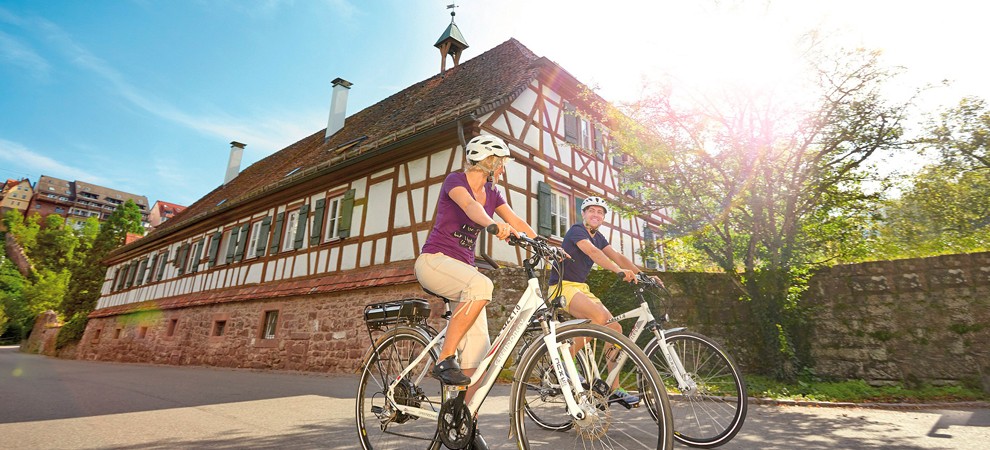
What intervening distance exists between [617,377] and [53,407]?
566 centimetres

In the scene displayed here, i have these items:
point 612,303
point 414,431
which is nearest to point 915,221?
point 612,303

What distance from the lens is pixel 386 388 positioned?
2.78 metres

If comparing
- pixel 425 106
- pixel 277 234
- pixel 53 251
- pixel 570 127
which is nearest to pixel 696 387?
pixel 570 127

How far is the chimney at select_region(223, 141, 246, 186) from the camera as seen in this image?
23.8m

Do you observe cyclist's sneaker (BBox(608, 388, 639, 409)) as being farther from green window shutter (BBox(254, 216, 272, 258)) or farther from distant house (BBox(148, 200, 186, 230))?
distant house (BBox(148, 200, 186, 230))

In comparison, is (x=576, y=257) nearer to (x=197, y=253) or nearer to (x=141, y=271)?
(x=197, y=253)

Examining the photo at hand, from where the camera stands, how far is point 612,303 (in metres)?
8.19

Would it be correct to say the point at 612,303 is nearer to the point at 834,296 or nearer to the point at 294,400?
the point at 834,296

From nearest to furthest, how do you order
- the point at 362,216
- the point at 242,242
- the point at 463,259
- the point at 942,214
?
1. the point at 463,259
2. the point at 362,216
3. the point at 942,214
4. the point at 242,242

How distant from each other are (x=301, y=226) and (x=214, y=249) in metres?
5.42

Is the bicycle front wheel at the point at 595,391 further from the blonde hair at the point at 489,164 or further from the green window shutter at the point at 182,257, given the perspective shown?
the green window shutter at the point at 182,257

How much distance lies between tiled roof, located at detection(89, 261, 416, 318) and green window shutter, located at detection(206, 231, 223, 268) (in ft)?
3.39

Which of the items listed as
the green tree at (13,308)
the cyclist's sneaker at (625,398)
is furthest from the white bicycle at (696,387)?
the green tree at (13,308)

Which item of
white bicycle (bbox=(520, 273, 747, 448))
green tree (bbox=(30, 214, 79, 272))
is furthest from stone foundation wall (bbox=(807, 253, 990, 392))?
green tree (bbox=(30, 214, 79, 272))
